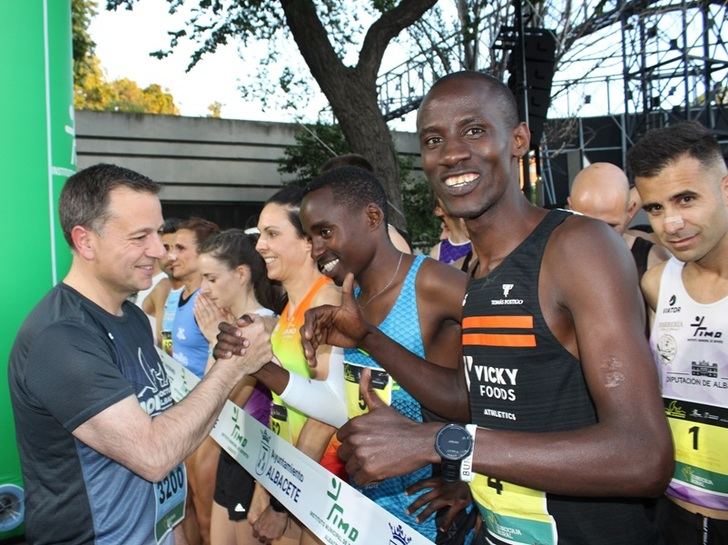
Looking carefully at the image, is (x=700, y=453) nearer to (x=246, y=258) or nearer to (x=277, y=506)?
(x=277, y=506)

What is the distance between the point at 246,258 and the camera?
4625mm

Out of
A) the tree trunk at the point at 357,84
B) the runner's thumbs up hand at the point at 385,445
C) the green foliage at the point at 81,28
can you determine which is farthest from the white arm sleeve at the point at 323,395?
the green foliage at the point at 81,28

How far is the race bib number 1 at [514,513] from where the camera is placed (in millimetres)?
1821

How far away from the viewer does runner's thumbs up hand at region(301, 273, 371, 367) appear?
7.84ft

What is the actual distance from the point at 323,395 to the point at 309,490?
1.40 feet

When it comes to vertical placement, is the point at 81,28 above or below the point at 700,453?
above

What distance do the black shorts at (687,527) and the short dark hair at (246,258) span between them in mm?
2942

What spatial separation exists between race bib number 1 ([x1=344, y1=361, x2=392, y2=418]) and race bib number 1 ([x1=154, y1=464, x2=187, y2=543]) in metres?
0.80

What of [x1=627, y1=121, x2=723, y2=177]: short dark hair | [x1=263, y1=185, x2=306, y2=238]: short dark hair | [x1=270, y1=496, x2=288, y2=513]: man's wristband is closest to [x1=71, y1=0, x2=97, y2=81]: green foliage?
[x1=263, y1=185, x2=306, y2=238]: short dark hair

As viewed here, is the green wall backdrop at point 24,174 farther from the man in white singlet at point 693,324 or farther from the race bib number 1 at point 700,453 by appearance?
the race bib number 1 at point 700,453

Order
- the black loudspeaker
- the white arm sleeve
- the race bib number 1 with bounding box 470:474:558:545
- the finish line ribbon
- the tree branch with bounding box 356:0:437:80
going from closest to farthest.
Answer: the race bib number 1 with bounding box 470:474:558:545 → the finish line ribbon → the white arm sleeve → the tree branch with bounding box 356:0:437:80 → the black loudspeaker

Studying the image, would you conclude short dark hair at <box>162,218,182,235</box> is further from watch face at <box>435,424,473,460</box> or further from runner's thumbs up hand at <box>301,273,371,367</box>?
watch face at <box>435,424,473,460</box>

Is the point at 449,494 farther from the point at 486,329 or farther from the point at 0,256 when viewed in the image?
the point at 0,256

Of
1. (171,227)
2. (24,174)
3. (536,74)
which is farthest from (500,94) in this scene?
(536,74)
